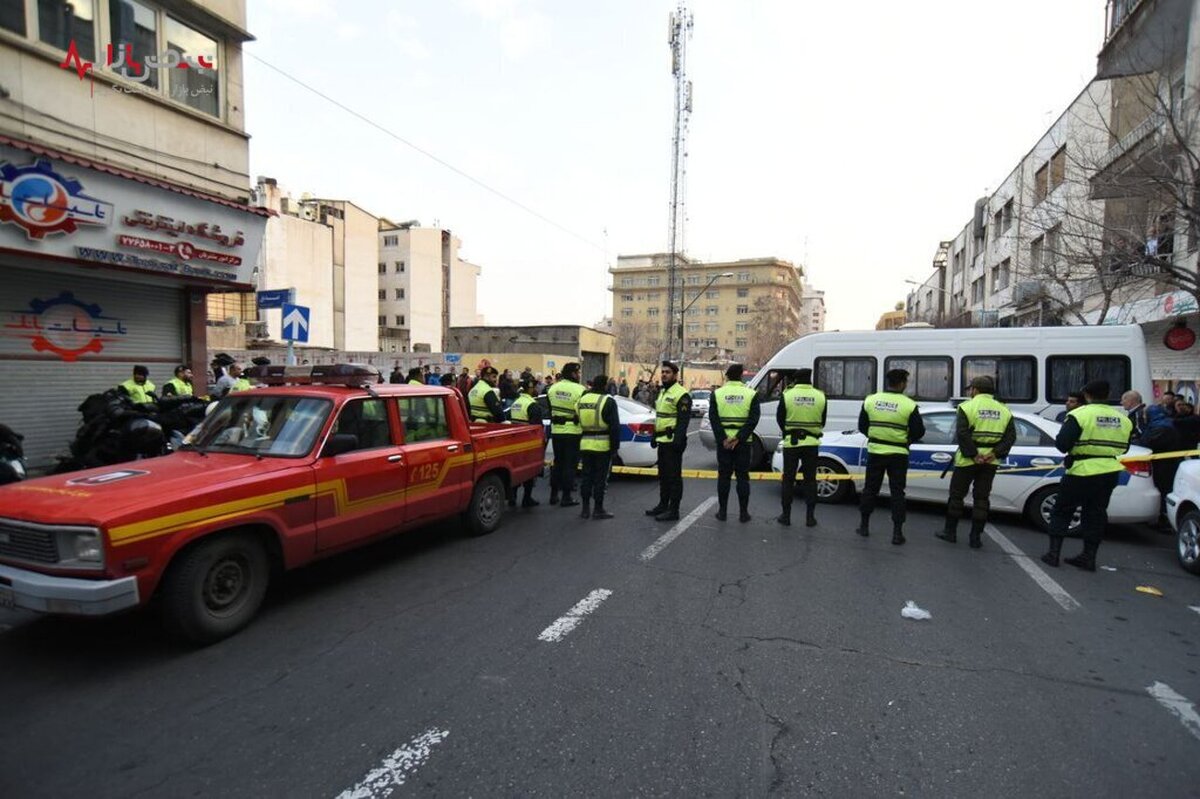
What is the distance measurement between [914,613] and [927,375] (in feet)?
23.9

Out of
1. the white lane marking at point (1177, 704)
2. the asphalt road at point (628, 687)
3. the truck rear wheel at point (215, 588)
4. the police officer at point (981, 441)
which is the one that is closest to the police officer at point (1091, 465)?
the asphalt road at point (628, 687)

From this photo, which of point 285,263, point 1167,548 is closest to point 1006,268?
point 1167,548

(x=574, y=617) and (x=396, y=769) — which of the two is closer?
(x=396, y=769)

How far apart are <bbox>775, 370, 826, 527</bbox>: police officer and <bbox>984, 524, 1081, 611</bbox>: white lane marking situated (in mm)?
1948

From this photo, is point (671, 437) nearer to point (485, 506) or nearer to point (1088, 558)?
point (485, 506)

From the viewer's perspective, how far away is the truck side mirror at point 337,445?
184 inches

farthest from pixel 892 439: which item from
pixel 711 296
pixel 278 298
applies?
pixel 711 296

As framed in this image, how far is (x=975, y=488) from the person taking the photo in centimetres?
652

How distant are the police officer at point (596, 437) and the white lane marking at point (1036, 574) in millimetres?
4286

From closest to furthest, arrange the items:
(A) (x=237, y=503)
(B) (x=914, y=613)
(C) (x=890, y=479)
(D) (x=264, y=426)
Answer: (A) (x=237, y=503) < (B) (x=914, y=613) < (D) (x=264, y=426) < (C) (x=890, y=479)

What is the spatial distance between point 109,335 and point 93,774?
9844 mm

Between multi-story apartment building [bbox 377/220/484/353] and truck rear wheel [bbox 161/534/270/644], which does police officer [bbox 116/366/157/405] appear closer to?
truck rear wheel [bbox 161/534/270/644]

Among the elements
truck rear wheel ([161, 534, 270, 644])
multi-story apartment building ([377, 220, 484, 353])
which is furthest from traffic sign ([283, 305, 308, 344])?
multi-story apartment building ([377, 220, 484, 353])

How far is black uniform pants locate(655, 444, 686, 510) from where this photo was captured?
7352 millimetres
